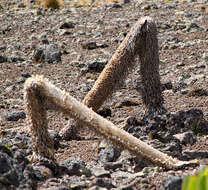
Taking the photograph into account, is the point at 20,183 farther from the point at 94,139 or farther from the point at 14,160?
the point at 94,139

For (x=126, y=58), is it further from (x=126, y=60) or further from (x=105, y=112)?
(x=105, y=112)

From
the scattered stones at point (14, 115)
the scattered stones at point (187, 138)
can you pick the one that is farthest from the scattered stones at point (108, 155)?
the scattered stones at point (14, 115)

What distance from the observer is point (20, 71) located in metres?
8.58


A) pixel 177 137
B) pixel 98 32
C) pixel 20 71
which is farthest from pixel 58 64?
pixel 177 137

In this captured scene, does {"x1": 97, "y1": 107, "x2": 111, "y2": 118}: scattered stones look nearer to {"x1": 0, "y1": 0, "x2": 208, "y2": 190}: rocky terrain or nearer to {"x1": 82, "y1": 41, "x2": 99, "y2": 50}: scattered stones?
{"x1": 0, "y1": 0, "x2": 208, "y2": 190}: rocky terrain

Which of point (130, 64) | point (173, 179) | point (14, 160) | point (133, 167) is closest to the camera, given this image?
point (173, 179)

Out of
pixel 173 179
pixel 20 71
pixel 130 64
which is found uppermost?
pixel 130 64

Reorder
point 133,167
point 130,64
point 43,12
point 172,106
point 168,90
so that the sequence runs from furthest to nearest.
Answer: point 43,12 → point 168,90 → point 172,106 → point 130,64 → point 133,167

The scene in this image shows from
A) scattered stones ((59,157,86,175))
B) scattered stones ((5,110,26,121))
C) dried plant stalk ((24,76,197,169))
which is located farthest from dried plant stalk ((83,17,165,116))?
scattered stones ((5,110,26,121))

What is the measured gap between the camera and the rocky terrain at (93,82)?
320 cm

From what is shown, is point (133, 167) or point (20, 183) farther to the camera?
point (133, 167)

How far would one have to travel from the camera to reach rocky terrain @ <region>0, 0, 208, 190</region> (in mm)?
3199

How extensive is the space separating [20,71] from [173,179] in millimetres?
6319

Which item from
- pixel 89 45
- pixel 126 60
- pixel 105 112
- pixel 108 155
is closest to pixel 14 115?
pixel 105 112
